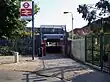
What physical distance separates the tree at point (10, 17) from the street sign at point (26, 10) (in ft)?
1.50

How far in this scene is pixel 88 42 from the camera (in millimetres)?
24359

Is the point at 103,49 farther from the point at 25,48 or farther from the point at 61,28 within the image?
the point at 61,28

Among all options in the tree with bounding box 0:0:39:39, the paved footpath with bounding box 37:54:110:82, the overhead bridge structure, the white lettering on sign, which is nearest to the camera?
the paved footpath with bounding box 37:54:110:82

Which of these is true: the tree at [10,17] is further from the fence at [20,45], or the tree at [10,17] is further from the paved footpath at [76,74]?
the fence at [20,45]

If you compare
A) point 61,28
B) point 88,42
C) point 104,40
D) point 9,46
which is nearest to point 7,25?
point 88,42

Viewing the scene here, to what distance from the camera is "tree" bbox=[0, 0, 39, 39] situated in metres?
27.7

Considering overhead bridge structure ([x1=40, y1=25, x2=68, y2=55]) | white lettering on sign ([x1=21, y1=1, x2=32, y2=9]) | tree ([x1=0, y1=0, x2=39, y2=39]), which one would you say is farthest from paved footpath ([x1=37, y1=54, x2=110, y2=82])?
overhead bridge structure ([x1=40, y1=25, x2=68, y2=55])

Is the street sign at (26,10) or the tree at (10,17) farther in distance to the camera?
the street sign at (26,10)

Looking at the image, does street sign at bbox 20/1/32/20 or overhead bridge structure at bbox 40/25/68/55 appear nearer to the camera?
street sign at bbox 20/1/32/20

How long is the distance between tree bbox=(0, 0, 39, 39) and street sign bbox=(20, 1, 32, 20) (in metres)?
0.46

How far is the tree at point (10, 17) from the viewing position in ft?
90.9

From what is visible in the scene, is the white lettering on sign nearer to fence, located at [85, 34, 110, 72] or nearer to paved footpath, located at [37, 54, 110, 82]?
fence, located at [85, 34, 110, 72]

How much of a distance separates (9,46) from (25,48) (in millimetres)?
2042

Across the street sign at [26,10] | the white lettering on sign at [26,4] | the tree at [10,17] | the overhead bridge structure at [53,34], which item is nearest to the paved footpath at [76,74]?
the tree at [10,17]
